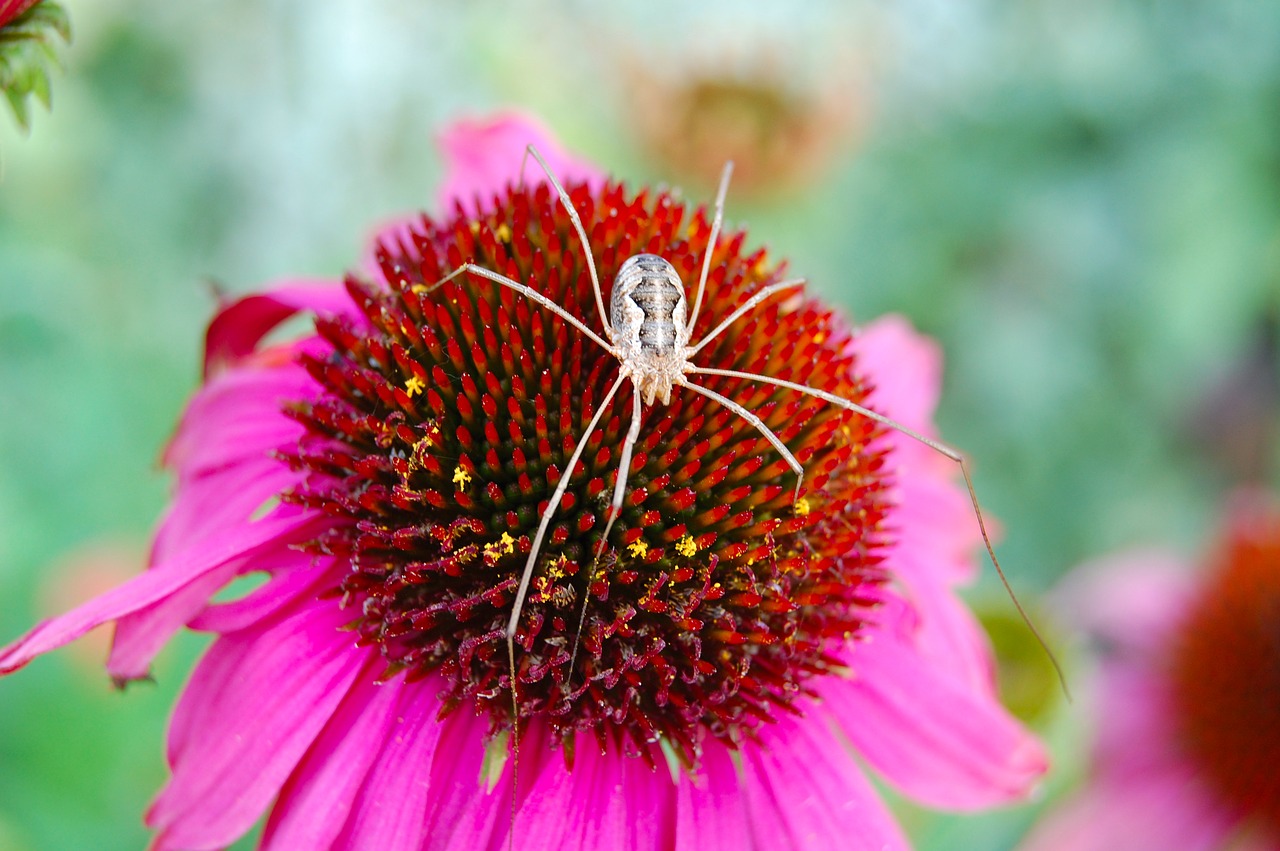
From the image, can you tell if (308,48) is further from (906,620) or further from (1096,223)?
(906,620)

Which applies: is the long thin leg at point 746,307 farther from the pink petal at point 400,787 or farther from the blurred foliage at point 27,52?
the blurred foliage at point 27,52

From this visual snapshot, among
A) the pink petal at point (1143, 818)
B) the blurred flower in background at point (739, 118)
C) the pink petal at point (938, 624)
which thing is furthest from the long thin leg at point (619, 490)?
the blurred flower in background at point (739, 118)

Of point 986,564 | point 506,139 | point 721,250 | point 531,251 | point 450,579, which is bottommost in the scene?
point 450,579

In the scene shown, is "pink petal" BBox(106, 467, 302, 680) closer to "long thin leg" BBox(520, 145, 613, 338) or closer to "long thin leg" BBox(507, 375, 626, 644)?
"long thin leg" BBox(507, 375, 626, 644)

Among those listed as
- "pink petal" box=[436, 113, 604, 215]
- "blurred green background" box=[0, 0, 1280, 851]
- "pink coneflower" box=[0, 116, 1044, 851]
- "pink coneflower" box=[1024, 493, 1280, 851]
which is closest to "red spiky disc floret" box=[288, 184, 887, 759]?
"pink coneflower" box=[0, 116, 1044, 851]

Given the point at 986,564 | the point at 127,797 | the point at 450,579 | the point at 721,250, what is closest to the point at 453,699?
the point at 450,579

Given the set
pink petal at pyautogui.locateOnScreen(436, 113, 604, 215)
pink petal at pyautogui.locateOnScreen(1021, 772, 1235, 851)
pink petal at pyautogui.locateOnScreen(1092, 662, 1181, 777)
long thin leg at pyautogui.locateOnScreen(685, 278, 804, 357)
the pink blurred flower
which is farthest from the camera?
pink petal at pyautogui.locateOnScreen(1092, 662, 1181, 777)

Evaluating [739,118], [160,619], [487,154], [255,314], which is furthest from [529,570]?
[739,118]
